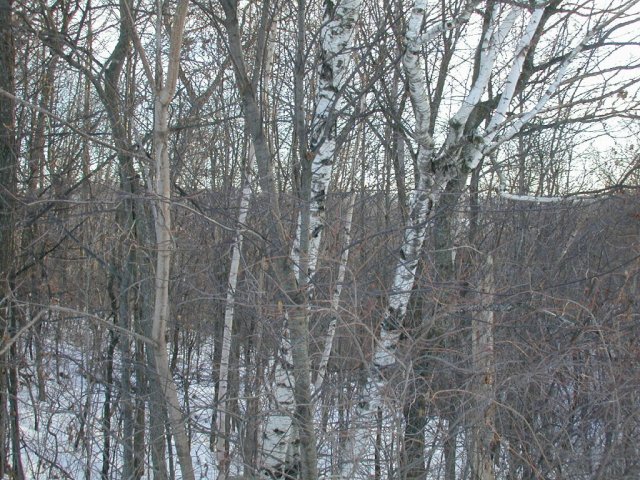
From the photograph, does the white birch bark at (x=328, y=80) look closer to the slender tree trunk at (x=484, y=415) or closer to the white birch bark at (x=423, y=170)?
the white birch bark at (x=423, y=170)

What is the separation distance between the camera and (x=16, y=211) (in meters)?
6.25

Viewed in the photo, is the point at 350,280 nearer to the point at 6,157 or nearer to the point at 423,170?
the point at 423,170

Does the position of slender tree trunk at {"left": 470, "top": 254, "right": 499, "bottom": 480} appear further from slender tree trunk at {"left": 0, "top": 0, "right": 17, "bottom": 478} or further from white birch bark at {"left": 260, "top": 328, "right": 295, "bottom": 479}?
slender tree trunk at {"left": 0, "top": 0, "right": 17, "bottom": 478}

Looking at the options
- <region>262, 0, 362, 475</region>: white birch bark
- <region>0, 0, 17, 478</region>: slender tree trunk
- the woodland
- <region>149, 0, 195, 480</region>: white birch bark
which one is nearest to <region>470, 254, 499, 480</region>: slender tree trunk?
the woodland

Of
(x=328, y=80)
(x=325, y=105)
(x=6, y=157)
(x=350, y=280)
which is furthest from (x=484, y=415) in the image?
(x=6, y=157)

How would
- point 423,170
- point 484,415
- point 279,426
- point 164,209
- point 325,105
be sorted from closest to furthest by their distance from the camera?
point 164,209 → point 325,105 → point 484,415 → point 279,426 → point 423,170

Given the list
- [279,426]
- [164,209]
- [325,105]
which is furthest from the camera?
[279,426]

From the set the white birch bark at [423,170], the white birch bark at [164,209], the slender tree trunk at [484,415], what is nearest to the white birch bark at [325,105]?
the white birch bark at [423,170]

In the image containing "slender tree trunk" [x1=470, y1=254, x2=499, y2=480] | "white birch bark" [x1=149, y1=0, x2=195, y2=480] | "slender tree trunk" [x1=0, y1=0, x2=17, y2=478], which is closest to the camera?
"white birch bark" [x1=149, y1=0, x2=195, y2=480]

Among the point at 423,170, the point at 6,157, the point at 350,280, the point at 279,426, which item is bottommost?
the point at 279,426

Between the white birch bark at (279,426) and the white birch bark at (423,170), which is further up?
the white birch bark at (423,170)

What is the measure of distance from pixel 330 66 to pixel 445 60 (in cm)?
296

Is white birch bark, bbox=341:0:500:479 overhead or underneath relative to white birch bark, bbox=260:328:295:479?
overhead

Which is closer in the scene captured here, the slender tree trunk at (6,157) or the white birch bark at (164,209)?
the white birch bark at (164,209)
